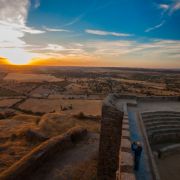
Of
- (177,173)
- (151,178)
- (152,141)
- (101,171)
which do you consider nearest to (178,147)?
(152,141)

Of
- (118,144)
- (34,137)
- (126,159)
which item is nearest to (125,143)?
(126,159)

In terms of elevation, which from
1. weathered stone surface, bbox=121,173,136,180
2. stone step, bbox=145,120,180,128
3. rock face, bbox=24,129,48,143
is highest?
weathered stone surface, bbox=121,173,136,180

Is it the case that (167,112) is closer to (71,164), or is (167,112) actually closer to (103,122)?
(103,122)

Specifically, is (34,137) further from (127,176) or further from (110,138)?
(127,176)

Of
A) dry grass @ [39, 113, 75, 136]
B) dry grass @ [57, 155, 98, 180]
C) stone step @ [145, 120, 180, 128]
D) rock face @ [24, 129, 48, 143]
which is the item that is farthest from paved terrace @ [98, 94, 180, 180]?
dry grass @ [39, 113, 75, 136]

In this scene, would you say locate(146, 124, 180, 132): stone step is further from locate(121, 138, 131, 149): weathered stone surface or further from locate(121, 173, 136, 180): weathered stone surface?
locate(121, 173, 136, 180): weathered stone surface

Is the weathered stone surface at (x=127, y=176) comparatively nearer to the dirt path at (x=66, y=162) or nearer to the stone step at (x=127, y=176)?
the stone step at (x=127, y=176)

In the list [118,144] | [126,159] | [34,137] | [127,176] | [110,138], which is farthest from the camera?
[34,137]
